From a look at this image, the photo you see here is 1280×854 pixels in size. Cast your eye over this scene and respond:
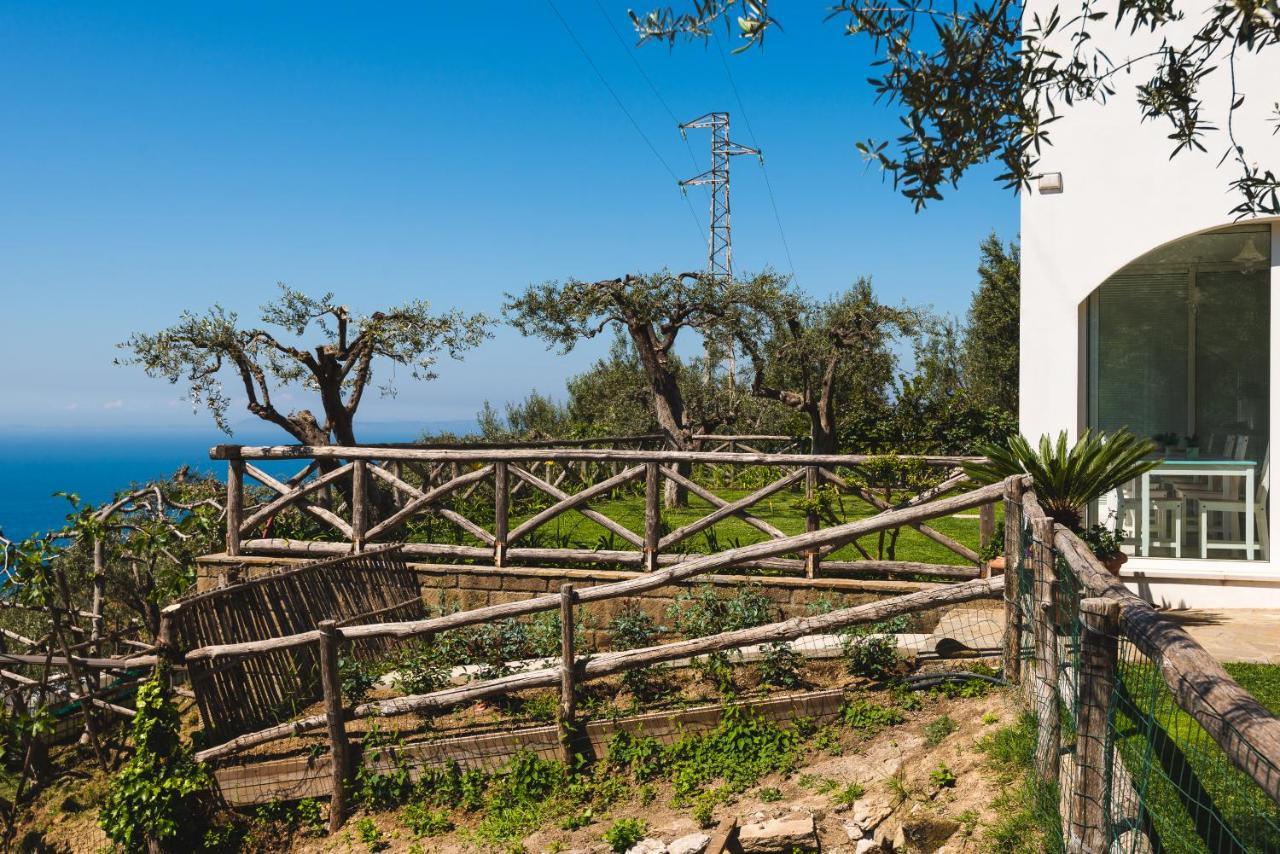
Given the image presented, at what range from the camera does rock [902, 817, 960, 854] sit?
416 cm

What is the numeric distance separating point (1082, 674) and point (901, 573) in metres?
5.22

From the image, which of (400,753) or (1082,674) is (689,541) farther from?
(1082,674)

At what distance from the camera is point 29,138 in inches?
1518

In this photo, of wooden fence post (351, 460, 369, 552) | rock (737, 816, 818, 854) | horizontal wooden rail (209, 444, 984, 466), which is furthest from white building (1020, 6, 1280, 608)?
wooden fence post (351, 460, 369, 552)

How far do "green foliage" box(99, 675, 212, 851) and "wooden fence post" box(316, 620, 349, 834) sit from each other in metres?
1.07

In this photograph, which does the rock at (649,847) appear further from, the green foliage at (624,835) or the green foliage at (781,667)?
the green foliage at (781,667)

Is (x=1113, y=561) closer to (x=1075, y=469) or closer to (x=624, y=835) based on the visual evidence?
(x=1075, y=469)

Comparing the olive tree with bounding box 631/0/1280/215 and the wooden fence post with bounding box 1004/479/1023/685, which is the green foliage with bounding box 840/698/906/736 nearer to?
the wooden fence post with bounding box 1004/479/1023/685

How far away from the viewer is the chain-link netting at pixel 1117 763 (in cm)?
298

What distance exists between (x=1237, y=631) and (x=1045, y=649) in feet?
12.5

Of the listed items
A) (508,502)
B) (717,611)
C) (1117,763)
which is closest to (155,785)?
(508,502)

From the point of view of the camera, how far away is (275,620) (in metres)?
7.84

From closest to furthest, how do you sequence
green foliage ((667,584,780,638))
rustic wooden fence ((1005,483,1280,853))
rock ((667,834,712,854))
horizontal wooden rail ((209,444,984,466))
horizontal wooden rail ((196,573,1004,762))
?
rustic wooden fence ((1005,483,1280,853))
rock ((667,834,712,854))
horizontal wooden rail ((196,573,1004,762))
green foliage ((667,584,780,638))
horizontal wooden rail ((209,444,984,466))

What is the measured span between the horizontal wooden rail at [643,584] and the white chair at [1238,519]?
2.98 m
